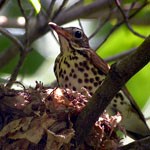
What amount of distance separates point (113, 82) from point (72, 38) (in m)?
1.91

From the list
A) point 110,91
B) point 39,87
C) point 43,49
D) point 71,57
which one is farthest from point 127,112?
point 43,49

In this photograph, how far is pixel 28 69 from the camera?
7.78 m

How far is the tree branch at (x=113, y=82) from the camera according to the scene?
4.49 m

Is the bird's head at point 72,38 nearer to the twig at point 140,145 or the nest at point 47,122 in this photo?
the nest at point 47,122

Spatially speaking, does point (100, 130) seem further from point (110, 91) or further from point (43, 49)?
point (43, 49)

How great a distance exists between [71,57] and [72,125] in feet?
4.29

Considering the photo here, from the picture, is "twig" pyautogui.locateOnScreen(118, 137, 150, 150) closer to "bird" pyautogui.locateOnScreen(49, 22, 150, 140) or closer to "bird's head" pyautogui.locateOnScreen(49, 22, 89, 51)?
"bird" pyautogui.locateOnScreen(49, 22, 150, 140)

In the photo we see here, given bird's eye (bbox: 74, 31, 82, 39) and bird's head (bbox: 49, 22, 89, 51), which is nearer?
bird's head (bbox: 49, 22, 89, 51)

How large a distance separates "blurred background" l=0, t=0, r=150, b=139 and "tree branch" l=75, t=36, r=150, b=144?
1250 mm

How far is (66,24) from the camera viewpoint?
25.6 feet

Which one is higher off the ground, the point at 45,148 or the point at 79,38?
the point at 79,38

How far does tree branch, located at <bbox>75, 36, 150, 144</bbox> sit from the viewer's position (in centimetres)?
449

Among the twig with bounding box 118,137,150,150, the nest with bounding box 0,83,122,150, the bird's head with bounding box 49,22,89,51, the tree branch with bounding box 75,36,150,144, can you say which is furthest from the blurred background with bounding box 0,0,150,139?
the twig with bounding box 118,137,150,150

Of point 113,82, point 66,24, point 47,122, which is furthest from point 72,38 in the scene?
point 113,82
